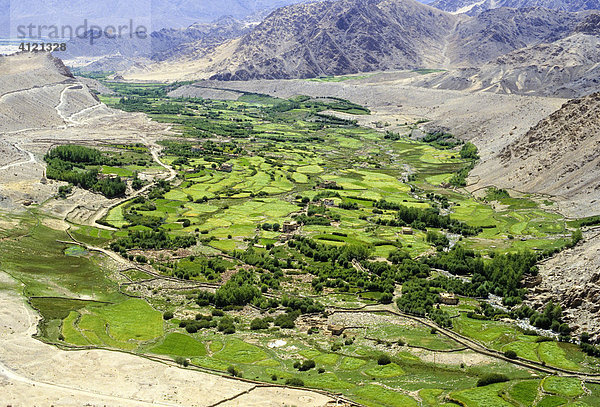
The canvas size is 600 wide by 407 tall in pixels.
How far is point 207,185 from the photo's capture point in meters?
143

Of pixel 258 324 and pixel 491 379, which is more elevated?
Result: pixel 491 379

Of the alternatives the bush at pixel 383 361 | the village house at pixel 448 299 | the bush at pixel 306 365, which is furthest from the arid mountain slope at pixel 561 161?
the bush at pixel 306 365

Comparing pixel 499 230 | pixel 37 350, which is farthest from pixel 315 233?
pixel 37 350

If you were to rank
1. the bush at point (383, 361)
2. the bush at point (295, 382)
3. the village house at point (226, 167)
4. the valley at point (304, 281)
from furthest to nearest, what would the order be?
the village house at point (226, 167) → the bush at point (383, 361) → the valley at point (304, 281) → the bush at point (295, 382)

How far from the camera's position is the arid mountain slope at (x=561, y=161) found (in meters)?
115

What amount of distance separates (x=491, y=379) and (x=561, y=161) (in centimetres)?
8657

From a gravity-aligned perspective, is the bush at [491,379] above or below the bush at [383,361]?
above

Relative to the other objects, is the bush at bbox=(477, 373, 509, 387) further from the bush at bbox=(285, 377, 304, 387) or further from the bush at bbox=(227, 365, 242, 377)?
the bush at bbox=(227, 365, 242, 377)

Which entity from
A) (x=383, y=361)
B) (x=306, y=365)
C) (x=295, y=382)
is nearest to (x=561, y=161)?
(x=383, y=361)

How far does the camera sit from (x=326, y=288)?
80.6m

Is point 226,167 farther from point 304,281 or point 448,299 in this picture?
point 448,299

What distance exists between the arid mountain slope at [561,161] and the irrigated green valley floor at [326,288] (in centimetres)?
572

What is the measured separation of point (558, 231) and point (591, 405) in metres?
55.0

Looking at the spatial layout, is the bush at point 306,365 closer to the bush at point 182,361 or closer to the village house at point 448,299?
the bush at point 182,361
